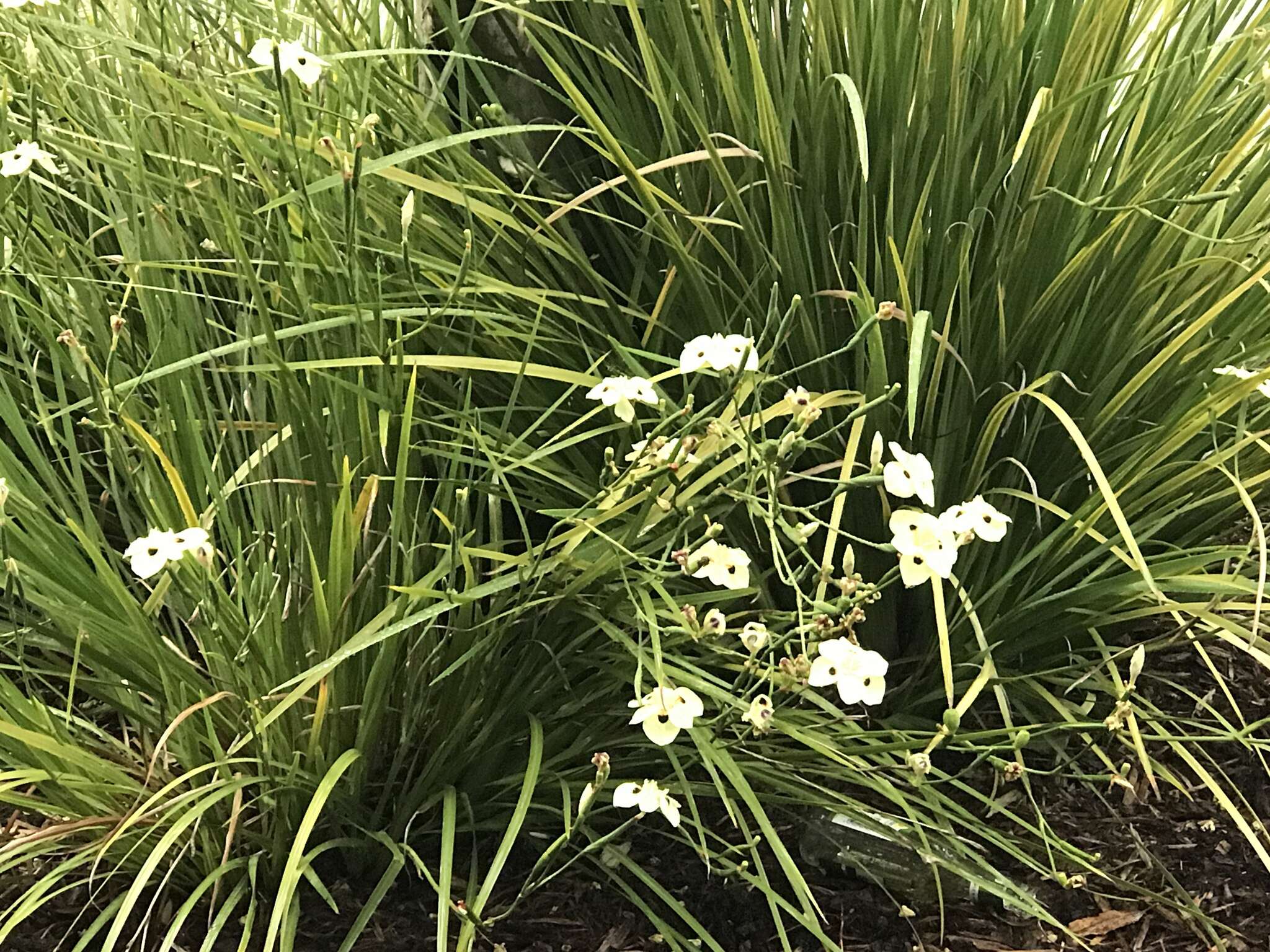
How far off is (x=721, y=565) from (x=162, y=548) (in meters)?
0.41

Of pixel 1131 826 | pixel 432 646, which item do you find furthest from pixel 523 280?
pixel 1131 826

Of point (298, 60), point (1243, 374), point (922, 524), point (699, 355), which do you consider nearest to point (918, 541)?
point (922, 524)

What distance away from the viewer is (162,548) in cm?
77

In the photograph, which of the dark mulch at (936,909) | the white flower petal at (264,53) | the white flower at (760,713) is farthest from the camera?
the dark mulch at (936,909)

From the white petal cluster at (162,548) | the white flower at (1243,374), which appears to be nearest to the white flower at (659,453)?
the white petal cluster at (162,548)

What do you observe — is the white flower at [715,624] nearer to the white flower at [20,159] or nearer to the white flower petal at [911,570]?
the white flower petal at [911,570]

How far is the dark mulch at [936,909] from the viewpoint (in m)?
1.02

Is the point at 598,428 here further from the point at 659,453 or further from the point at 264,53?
the point at 264,53

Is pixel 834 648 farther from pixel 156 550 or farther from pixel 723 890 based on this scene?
pixel 156 550

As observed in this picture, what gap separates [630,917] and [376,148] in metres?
0.89

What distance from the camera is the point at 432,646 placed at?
1.03m

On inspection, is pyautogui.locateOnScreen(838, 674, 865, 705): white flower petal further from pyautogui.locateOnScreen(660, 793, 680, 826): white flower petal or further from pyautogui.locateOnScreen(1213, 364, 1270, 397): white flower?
pyautogui.locateOnScreen(1213, 364, 1270, 397): white flower

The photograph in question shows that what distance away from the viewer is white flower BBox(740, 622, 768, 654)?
75 cm

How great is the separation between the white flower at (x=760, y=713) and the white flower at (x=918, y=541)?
136mm
